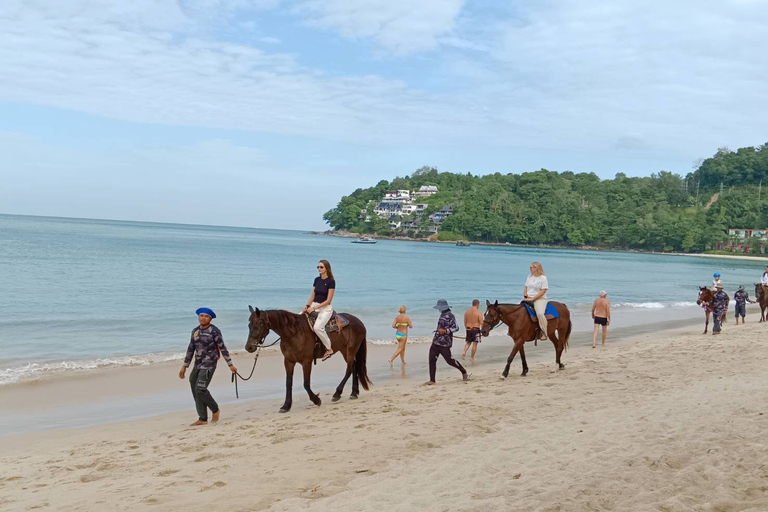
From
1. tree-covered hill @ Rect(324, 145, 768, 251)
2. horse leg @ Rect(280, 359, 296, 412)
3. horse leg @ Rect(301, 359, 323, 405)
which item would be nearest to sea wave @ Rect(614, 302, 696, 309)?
horse leg @ Rect(301, 359, 323, 405)

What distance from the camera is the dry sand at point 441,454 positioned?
527cm

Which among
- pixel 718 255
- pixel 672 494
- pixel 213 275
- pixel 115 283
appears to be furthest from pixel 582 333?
pixel 718 255

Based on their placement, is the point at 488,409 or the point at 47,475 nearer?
the point at 47,475

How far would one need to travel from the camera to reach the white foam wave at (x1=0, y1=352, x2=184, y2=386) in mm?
12938

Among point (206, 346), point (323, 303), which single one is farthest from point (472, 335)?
point (206, 346)

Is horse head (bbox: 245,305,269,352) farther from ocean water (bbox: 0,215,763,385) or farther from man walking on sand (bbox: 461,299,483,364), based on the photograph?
ocean water (bbox: 0,215,763,385)

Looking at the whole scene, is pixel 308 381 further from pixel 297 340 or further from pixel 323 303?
pixel 323 303

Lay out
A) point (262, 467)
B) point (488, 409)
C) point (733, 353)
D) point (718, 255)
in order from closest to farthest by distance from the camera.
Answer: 1. point (262, 467)
2. point (488, 409)
3. point (733, 353)
4. point (718, 255)

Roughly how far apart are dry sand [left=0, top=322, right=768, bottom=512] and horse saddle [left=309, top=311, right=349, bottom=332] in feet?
4.26

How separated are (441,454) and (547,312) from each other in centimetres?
647

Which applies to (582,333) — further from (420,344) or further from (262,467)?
(262,467)

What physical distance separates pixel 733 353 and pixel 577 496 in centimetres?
1141

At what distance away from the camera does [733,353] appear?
563 inches

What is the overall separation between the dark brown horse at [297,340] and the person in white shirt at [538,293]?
3550mm
